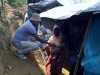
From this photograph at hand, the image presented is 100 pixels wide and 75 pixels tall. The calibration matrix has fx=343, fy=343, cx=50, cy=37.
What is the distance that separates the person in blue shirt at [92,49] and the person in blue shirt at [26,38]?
14.9 ft

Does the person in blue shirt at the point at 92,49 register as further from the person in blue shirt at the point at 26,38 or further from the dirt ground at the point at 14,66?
the person in blue shirt at the point at 26,38

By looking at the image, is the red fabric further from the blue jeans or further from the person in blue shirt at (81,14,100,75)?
the blue jeans

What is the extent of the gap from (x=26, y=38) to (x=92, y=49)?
4.87 m

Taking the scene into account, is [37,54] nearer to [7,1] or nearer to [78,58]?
[7,1]

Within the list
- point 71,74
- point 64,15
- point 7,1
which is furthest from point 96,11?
point 7,1

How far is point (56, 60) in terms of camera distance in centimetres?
673

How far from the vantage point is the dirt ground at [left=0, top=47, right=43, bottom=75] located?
9931 millimetres

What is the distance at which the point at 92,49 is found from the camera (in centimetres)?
596

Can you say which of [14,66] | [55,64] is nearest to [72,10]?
[55,64]

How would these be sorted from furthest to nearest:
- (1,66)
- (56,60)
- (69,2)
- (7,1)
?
(7,1), (1,66), (69,2), (56,60)

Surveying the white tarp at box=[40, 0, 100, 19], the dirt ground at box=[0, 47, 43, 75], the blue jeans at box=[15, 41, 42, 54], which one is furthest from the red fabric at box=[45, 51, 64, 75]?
the blue jeans at box=[15, 41, 42, 54]

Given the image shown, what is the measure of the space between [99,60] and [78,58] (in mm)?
428

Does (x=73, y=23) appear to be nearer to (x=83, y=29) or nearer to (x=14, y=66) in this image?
(x=83, y=29)

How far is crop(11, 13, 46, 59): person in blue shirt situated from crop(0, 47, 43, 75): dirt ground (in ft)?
0.73
